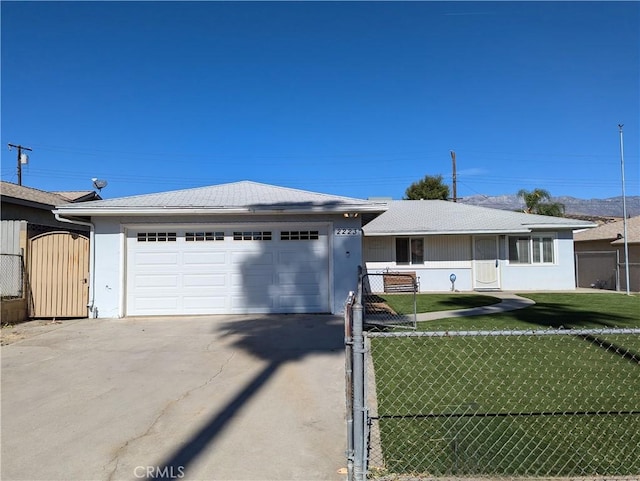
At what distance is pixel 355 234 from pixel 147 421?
8.04m

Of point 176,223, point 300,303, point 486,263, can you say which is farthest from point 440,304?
point 176,223

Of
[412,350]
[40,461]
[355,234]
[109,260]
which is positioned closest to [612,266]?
[355,234]

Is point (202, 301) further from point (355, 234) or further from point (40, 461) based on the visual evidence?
point (40, 461)

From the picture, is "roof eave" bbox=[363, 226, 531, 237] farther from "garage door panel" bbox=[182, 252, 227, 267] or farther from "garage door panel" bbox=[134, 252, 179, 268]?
"garage door panel" bbox=[134, 252, 179, 268]

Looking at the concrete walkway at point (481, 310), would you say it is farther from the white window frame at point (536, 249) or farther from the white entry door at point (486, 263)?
the white window frame at point (536, 249)

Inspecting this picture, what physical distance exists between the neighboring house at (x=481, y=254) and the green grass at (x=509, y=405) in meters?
11.7

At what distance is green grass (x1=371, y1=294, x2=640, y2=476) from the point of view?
370cm

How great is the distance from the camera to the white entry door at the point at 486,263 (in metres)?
20.0

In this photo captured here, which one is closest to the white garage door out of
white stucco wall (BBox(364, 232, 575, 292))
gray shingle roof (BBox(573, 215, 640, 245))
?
white stucco wall (BBox(364, 232, 575, 292))

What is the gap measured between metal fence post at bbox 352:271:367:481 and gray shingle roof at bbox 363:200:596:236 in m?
16.4

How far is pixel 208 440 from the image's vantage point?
164 inches

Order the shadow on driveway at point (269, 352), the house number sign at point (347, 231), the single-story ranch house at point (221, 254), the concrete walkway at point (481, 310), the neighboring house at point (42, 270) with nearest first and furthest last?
Result: the shadow on driveway at point (269, 352) → the neighboring house at point (42, 270) → the concrete walkway at point (481, 310) → the single-story ranch house at point (221, 254) → the house number sign at point (347, 231)

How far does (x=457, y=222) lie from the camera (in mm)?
20672

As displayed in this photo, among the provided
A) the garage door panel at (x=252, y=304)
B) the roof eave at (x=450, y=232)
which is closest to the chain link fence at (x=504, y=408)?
the garage door panel at (x=252, y=304)
